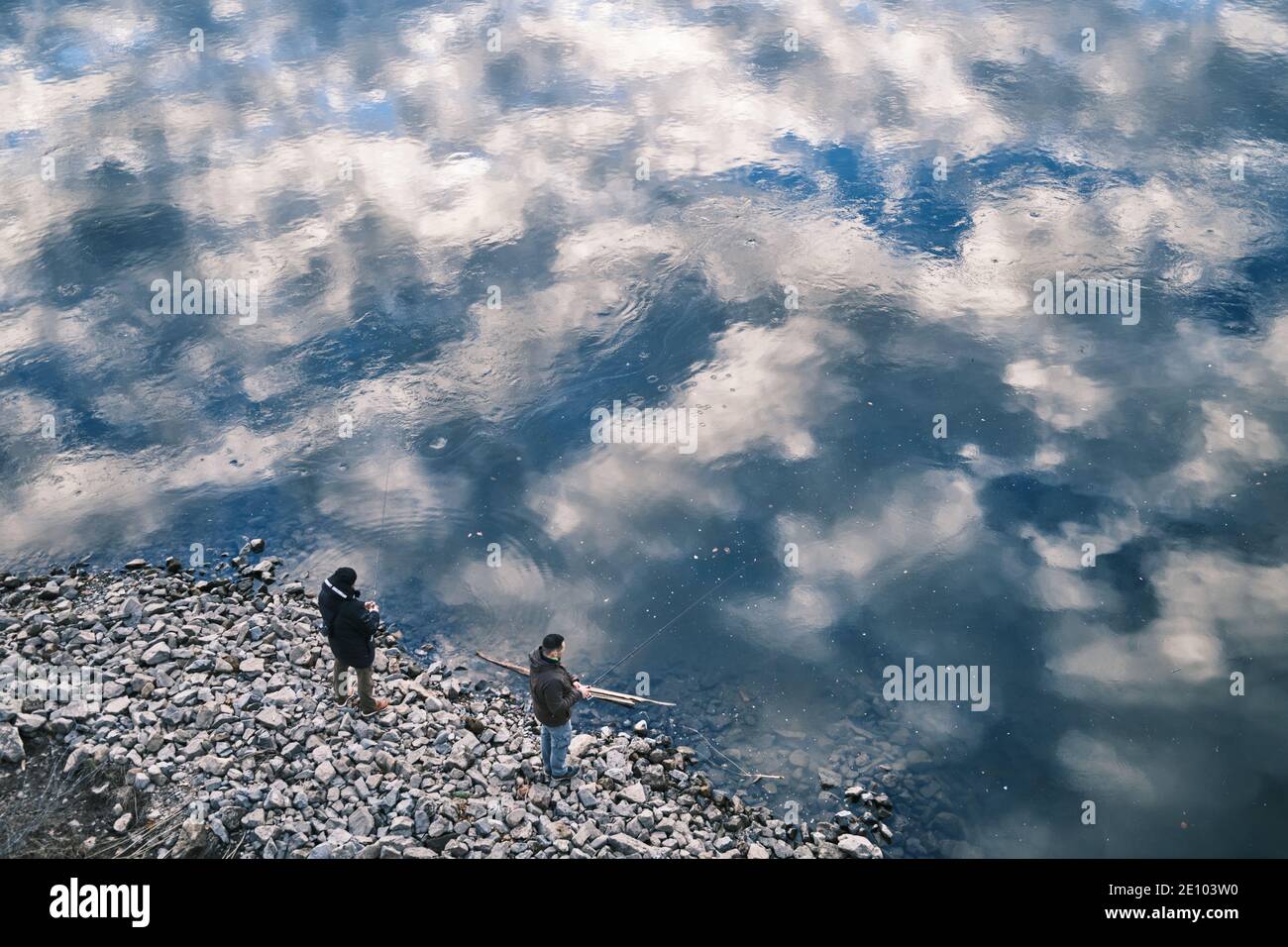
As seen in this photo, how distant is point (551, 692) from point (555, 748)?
0.83m

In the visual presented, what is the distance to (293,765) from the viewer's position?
1292cm

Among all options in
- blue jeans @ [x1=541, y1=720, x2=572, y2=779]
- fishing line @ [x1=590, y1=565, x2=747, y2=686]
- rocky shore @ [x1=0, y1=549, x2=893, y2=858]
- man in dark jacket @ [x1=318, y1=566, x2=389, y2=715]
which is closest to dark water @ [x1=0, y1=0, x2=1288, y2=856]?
fishing line @ [x1=590, y1=565, x2=747, y2=686]

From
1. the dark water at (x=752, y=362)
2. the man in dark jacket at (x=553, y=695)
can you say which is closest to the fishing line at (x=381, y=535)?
the dark water at (x=752, y=362)

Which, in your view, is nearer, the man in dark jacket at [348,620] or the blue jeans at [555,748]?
the blue jeans at [555,748]

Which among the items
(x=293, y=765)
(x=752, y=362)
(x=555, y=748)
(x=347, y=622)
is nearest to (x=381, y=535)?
(x=347, y=622)

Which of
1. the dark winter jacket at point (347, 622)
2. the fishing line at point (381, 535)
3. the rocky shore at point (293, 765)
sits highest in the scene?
the fishing line at point (381, 535)

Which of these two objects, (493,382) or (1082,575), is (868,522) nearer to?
(1082,575)

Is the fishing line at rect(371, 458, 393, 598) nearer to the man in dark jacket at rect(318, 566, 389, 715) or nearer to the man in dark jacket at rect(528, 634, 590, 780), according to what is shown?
the man in dark jacket at rect(318, 566, 389, 715)

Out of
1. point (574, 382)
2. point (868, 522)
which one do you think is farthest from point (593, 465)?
point (868, 522)

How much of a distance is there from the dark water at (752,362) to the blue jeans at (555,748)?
1.84m

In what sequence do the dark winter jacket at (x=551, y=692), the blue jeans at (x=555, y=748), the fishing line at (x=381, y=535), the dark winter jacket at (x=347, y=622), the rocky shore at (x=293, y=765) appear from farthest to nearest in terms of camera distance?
the fishing line at (x=381, y=535), the dark winter jacket at (x=347, y=622), the blue jeans at (x=555, y=748), the dark winter jacket at (x=551, y=692), the rocky shore at (x=293, y=765)

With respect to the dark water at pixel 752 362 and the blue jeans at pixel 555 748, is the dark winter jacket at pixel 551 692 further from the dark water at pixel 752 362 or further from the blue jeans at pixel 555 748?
the dark water at pixel 752 362

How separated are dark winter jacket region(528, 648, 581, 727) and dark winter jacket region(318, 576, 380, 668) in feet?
7.01

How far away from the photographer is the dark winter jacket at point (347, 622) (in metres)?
13.2
